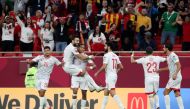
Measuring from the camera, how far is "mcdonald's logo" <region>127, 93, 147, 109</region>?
102ft

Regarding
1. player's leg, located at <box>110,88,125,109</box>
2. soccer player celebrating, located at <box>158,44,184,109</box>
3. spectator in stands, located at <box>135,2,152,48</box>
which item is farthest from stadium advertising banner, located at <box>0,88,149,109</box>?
spectator in stands, located at <box>135,2,152,48</box>

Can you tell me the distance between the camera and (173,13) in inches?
1278

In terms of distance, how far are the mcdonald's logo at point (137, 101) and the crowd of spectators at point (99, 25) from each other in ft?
6.66

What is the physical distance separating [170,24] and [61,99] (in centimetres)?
474

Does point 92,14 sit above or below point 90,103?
above

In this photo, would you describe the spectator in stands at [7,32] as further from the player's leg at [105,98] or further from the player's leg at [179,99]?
the player's leg at [179,99]

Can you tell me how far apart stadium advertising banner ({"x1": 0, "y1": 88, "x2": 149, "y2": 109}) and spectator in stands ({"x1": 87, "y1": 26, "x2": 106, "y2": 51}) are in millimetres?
1812

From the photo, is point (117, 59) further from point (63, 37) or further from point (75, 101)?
point (63, 37)

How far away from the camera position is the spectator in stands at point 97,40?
32469 millimetres

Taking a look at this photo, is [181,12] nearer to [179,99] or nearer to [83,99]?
[179,99]

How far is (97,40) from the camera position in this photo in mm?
32562

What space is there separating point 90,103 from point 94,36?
260 cm

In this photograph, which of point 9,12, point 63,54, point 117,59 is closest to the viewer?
point 117,59

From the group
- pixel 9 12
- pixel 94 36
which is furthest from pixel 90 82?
pixel 9 12
